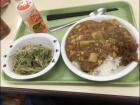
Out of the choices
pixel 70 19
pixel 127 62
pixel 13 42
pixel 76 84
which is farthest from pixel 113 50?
pixel 13 42

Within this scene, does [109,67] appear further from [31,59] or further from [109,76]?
[31,59]

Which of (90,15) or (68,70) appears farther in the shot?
(90,15)

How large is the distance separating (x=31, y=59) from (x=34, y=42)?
0.10 metres

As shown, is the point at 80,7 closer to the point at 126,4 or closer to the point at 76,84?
the point at 126,4

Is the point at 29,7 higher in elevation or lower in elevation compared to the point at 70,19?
higher

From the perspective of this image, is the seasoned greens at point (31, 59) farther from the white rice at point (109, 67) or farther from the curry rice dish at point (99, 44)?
the white rice at point (109, 67)

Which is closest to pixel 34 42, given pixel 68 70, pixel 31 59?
pixel 31 59

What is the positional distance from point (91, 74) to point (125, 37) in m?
0.18

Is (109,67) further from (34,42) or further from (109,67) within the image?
(34,42)

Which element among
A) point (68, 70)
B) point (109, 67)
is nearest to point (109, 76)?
point (109, 67)

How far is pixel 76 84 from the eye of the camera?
2.62 feet

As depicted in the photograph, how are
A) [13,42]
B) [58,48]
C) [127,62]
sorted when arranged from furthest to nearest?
[13,42] < [58,48] < [127,62]

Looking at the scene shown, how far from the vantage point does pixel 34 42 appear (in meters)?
0.97

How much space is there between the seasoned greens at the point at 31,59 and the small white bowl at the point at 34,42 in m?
0.02
